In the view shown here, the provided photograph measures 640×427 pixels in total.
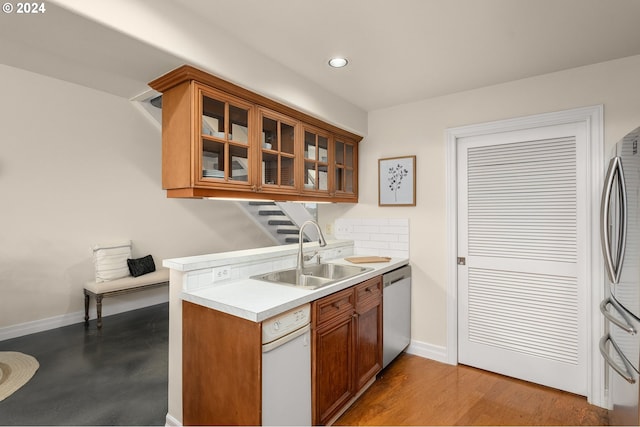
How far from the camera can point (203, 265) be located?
1.88 metres

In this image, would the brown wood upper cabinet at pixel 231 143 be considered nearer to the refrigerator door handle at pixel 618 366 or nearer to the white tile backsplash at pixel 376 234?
the white tile backsplash at pixel 376 234

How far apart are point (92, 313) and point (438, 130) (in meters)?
4.52

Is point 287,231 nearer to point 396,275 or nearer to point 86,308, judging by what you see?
point 86,308

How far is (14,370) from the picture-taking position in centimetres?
264

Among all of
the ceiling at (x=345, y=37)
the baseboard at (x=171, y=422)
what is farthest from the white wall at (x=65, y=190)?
the baseboard at (x=171, y=422)

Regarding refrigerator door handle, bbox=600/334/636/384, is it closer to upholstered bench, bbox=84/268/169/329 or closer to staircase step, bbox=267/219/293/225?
Result: upholstered bench, bbox=84/268/169/329

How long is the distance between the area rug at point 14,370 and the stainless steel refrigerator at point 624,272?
3876 mm

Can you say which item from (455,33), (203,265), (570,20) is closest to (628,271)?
(570,20)

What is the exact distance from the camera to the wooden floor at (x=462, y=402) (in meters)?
2.07

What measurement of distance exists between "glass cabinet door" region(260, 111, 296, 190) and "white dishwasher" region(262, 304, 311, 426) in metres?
1.01

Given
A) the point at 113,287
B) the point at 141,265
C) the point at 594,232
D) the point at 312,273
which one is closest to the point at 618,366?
the point at 594,232

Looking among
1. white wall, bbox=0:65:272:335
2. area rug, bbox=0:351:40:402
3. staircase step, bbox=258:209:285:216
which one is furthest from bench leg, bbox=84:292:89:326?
staircase step, bbox=258:209:285:216

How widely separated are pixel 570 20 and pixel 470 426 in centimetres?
250

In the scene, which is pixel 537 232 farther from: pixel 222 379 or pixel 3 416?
pixel 3 416
